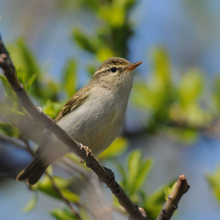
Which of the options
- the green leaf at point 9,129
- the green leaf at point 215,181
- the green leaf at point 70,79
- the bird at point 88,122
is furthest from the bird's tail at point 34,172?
the green leaf at point 215,181

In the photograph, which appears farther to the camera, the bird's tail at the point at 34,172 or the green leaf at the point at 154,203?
the bird's tail at the point at 34,172

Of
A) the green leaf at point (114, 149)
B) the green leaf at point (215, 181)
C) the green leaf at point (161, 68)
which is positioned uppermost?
the green leaf at point (161, 68)

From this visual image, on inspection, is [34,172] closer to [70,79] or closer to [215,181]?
[70,79]

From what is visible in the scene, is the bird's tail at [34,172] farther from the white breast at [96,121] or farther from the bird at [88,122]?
the white breast at [96,121]

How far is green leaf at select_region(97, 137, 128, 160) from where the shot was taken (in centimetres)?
394

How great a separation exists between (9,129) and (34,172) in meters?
0.79

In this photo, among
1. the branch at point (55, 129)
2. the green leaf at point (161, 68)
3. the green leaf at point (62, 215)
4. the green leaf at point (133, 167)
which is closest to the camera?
the branch at point (55, 129)

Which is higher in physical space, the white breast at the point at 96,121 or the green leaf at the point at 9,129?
the white breast at the point at 96,121

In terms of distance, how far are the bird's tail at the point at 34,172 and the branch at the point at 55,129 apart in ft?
3.55

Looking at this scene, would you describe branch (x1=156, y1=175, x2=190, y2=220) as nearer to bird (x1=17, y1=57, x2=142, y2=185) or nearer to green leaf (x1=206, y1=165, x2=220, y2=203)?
green leaf (x1=206, y1=165, x2=220, y2=203)

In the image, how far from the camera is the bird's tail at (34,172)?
3.54m

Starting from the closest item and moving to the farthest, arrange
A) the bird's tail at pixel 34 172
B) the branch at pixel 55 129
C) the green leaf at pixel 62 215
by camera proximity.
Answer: the branch at pixel 55 129
the green leaf at pixel 62 215
the bird's tail at pixel 34 172

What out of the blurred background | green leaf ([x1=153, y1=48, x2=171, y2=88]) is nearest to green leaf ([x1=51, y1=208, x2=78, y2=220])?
the blurred background

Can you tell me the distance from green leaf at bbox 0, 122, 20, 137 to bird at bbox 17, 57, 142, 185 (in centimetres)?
24
